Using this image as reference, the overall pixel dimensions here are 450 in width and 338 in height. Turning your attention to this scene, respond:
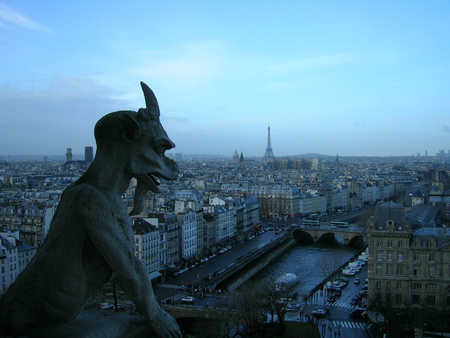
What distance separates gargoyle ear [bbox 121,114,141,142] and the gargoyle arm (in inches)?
11.7

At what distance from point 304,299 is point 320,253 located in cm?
1553

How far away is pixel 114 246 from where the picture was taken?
2.24 meters

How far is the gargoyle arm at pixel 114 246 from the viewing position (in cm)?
224

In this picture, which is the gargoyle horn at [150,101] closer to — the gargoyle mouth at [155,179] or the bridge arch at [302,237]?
the gargoyle mouth at [155,179]

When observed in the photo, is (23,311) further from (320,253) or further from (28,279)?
(320,253)

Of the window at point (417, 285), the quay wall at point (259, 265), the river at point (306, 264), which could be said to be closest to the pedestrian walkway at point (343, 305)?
the river at point (306, 264)

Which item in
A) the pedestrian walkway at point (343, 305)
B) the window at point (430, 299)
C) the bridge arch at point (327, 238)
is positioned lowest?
the bridge arch at point (327, 238)

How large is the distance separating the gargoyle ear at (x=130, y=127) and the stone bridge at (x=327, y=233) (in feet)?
141

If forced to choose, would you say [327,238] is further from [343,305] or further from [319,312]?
[319,312]

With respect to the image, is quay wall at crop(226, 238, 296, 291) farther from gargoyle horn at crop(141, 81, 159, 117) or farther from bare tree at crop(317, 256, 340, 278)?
gargoyle horn at crop(141, 81, 159, 117)

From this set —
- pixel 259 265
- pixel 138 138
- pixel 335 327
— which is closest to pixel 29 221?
pixel 259 265

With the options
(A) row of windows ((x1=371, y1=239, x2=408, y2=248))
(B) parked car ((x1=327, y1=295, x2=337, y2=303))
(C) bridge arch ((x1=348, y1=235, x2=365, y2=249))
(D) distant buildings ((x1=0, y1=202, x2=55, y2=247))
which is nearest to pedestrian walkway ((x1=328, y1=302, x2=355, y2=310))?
(B) parked car ((x1=327, y1=295, x2=337, y2=303))

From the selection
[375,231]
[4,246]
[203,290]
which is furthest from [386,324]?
[4,246]

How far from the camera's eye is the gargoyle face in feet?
7.92
